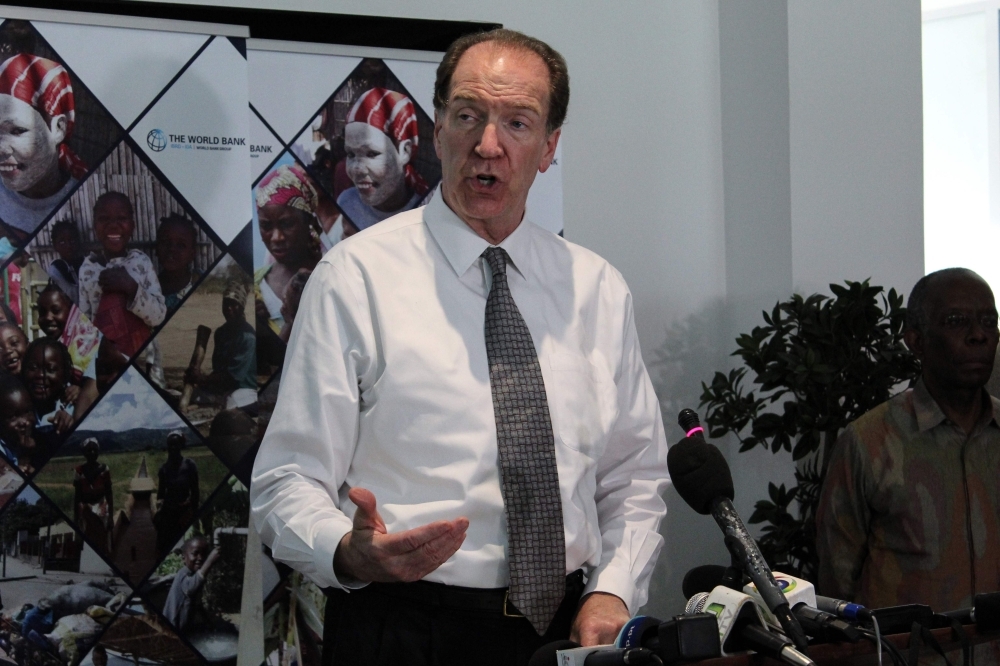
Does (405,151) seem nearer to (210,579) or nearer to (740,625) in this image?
(210,579)

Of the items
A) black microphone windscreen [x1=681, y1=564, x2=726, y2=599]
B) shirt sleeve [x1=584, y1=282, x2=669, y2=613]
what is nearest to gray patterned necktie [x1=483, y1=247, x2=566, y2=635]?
shirt sleeve [x1=584, y1=282, x2=669, y2=613]

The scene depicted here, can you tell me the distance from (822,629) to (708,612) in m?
0.14

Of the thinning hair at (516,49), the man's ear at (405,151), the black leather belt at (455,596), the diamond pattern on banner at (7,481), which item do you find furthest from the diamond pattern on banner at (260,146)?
the black leather belt at (455,596)

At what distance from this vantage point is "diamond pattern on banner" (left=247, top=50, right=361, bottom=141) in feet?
10.4

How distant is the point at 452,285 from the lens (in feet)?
6.52

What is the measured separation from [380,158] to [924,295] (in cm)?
170

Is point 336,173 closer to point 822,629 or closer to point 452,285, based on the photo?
point 452,285

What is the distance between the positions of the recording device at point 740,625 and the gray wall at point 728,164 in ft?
8.12

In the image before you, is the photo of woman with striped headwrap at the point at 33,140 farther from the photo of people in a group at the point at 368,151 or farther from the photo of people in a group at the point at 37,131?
the photo of people in a group at the point at 368,151

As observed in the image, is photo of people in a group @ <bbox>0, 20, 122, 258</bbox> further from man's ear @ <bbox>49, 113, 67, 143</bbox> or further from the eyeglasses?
the eyeglasses

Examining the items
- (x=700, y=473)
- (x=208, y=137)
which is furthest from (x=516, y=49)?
(x=208, y=137)

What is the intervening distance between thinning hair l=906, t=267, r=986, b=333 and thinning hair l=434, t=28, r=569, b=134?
1436 millimetres

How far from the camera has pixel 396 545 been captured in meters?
1.50

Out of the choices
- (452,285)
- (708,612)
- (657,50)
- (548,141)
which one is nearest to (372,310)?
(452,285)
